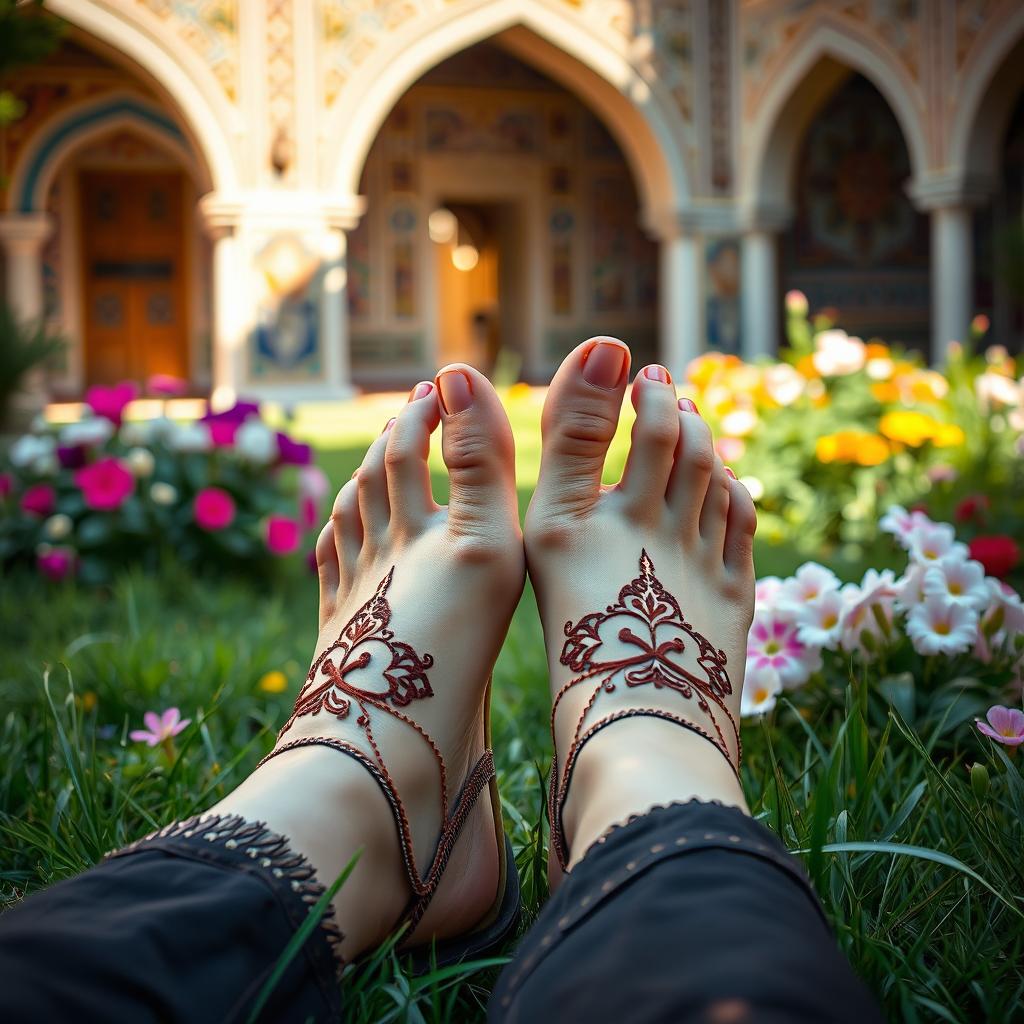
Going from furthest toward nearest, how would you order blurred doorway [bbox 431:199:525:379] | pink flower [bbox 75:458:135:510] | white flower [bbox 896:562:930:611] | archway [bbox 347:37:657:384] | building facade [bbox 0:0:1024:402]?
blurred doorway [bbox 431:199:525:379] → archway [bbox 347:37:657:384] → building facade [bbox 0:0:1024:402] → pink flower [bbox 75:458:135:510] → white flower [bbox 896:562:930:611]

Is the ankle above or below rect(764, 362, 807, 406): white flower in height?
below

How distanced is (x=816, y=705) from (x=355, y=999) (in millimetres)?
716

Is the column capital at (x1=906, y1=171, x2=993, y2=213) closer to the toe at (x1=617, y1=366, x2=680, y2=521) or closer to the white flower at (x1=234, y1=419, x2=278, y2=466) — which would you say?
the white flower at (x1=234, y1=419, x2=278, y2=466)

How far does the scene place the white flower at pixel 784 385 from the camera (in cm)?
289

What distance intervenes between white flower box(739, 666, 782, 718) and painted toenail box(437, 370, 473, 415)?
0.39 m

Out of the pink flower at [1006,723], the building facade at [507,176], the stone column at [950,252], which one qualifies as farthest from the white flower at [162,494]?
the stone column at [950,252]

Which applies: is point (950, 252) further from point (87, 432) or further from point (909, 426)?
point (87, 432)

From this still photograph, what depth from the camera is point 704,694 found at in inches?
37.2

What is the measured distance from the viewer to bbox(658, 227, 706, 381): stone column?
30.6ft

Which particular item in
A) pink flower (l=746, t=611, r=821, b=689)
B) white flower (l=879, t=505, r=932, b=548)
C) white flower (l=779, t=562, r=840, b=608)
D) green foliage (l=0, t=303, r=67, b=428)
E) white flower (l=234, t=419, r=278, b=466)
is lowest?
pink flower (l=746, t=611, r=821, b=689)

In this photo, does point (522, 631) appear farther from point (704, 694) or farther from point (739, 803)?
point (739, 803)

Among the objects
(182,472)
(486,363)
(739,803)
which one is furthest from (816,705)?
(486,363)

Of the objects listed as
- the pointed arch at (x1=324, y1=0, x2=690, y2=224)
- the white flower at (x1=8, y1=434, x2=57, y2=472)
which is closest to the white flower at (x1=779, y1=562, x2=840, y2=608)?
the white flower at (x1=8, y1=434, x2=57, y2=472)

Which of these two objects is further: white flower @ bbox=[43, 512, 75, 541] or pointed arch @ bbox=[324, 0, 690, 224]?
pointed arch @ bbox=[324, 0, 690, 224]
